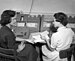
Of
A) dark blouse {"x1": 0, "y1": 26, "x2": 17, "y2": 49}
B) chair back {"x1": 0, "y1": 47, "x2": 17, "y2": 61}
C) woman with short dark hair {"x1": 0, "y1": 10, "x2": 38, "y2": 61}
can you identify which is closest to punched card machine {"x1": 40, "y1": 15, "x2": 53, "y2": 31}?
woman with short dark hair {"x1": 0, "y1": 10, "x2": 38, "y2": 61}

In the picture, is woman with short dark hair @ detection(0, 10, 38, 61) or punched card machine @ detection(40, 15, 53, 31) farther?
punched card machine @ detection(40, 15, 53, 31)

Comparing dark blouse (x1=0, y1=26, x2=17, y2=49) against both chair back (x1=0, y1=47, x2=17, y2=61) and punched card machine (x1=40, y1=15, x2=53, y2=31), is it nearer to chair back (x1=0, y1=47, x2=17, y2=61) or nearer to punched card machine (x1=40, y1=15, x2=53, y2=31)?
chair back (x1=0, y1=47, x2=17, y2=61)

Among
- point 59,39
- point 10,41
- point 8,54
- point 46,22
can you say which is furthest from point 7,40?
point 46,22

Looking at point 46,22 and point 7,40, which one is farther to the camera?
point 46,22

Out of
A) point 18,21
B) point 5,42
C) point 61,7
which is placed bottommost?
point 5,42

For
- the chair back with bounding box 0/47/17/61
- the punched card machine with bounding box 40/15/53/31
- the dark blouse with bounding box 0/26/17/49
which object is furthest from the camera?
the punched card machine with bounding box 40/15/53/31

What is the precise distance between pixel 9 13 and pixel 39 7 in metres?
1.07

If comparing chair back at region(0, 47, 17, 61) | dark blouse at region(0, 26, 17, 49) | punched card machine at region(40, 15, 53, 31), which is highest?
punched card machine at region(40, 15, 53, 31)

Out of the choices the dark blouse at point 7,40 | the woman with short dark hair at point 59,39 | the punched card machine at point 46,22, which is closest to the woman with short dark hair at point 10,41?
the dark blouse at point 7,40

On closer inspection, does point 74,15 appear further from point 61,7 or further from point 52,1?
point 52,1

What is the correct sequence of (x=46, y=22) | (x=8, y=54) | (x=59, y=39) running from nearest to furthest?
1. (x=8, y=54)
2. (x=59, y=39)
3. (x=46, y=22)

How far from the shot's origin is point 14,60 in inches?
79.3

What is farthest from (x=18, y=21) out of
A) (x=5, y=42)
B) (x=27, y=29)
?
(x=5, y=42)

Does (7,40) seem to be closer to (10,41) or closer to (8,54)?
(10,41)
